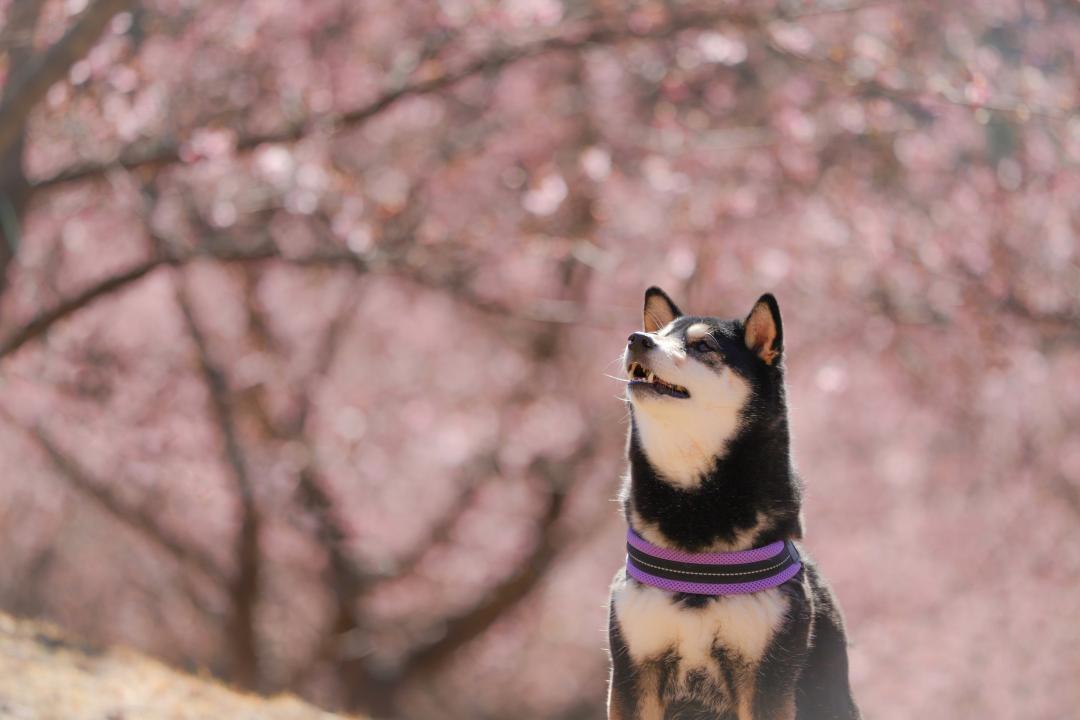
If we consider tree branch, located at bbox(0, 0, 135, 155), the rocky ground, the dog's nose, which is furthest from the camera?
tree branch, located at bbox(0, 0, 135, 155)

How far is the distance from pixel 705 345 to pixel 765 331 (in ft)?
0.70

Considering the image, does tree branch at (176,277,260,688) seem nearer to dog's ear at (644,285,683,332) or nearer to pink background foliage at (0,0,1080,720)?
pink background foliage at (0,0,1080,720)

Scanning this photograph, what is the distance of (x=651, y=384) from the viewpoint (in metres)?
3.69

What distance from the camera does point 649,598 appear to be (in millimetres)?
3699

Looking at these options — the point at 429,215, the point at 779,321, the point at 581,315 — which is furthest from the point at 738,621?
the point at 429,215

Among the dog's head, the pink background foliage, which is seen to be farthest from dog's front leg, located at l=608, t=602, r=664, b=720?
the pink background foliage

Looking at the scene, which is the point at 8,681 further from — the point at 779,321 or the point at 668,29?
the point at 668,29

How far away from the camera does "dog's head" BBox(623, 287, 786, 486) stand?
3672 millimetres

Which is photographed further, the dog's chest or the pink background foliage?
the pink background foliage

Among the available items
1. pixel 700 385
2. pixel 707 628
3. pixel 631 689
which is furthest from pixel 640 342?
pixel 631 689

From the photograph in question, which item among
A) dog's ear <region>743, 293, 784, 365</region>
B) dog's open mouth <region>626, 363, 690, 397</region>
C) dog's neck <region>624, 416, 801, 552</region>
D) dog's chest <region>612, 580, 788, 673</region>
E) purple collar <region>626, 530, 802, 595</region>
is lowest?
dog's chest <region>612, 580, 788, 673</region>

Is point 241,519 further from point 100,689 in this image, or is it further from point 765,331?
point 765,331

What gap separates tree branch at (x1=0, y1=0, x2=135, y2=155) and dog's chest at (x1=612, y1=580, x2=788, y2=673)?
396 cm

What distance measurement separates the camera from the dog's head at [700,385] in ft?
12.0
